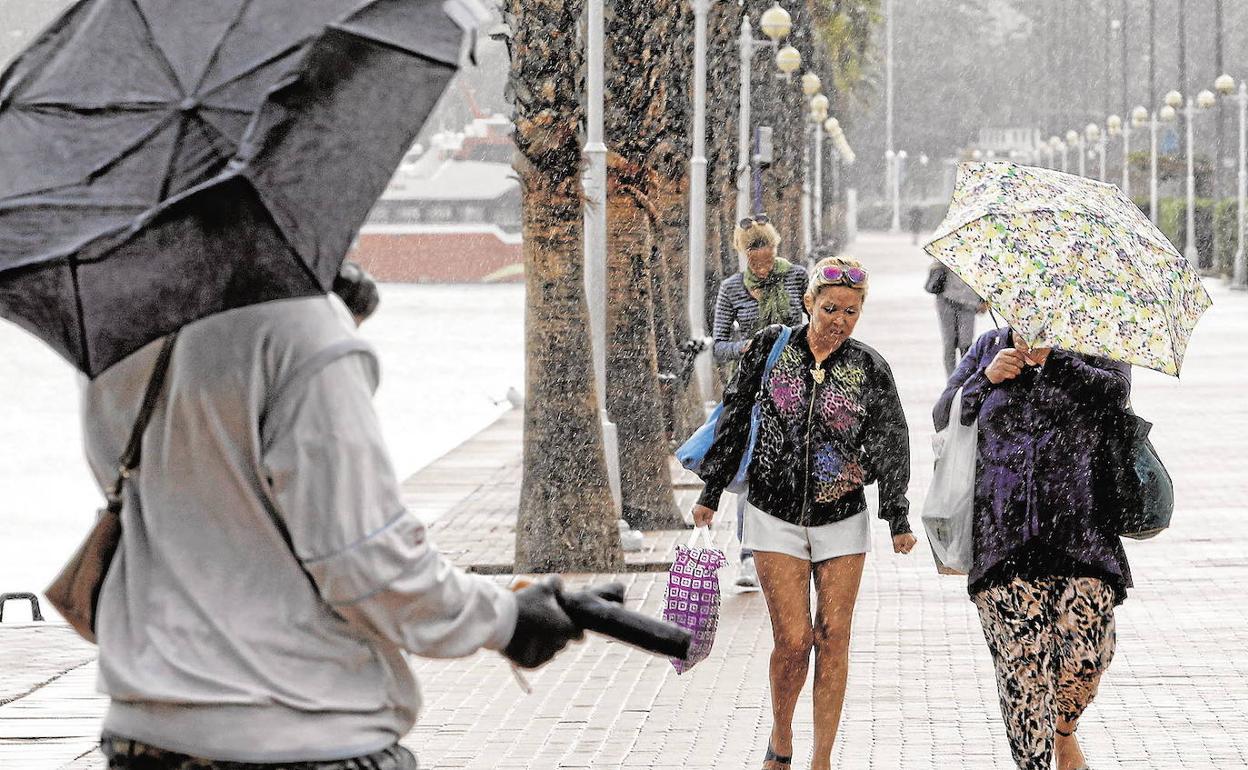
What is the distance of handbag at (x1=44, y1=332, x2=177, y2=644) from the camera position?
296cm

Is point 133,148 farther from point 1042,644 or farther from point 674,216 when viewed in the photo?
point 674,216

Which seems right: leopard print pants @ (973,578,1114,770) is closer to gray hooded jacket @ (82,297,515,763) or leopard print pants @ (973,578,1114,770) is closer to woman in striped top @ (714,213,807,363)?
gray hooded jacket @ (82,297,515,763)

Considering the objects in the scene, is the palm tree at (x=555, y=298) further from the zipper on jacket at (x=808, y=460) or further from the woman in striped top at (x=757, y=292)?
the zipper on jacket at (x=808, y=460)

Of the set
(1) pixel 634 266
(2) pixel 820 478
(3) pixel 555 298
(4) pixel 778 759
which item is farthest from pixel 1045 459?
(1) pixel 634 266

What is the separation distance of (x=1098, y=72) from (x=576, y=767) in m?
138

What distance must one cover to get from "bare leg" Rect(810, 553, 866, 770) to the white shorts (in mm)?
35

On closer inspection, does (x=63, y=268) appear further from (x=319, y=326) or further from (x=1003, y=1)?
(x=1003, y=1)

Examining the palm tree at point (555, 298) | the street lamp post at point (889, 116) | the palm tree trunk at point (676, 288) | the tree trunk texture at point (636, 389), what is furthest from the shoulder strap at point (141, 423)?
the street lamp post at point (889, 116)

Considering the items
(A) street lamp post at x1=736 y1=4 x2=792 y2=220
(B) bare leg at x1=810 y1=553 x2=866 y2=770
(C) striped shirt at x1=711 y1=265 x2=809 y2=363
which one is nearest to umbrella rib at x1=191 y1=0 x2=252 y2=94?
(B) bare leg at x1=810 y1=553 x2=866 y2=770

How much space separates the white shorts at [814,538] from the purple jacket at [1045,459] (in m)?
0.56

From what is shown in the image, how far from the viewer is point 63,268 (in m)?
2.93

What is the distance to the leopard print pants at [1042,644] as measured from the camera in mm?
5930

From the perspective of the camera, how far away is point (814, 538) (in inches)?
256

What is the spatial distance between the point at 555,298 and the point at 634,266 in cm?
235
